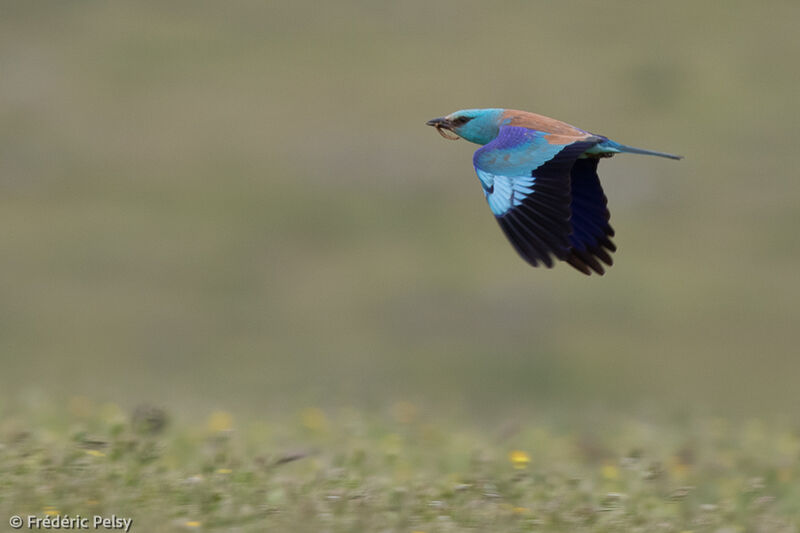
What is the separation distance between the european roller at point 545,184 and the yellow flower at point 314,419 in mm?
1646

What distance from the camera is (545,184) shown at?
18.2 feet

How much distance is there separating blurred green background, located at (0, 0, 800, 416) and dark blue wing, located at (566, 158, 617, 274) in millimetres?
3515

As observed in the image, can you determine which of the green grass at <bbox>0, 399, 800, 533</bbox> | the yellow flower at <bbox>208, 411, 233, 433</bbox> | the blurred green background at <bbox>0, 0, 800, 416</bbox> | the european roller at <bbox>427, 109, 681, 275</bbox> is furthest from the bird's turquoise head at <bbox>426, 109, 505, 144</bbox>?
the blurred green background at <bbox>0, 0, 800, 416</bbox>

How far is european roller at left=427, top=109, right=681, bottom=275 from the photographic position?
5.36m

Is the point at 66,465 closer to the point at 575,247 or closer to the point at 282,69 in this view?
the point at 575,247

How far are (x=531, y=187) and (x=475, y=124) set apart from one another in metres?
1.06

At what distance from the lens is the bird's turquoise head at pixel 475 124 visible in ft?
21.1

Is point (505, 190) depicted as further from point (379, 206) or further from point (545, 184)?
point (379, 206)

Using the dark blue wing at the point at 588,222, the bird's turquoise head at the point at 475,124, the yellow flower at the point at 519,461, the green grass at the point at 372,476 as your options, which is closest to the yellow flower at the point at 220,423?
the green grass at the point at 372,476

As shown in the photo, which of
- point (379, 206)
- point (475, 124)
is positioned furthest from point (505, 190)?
point (379, 206)

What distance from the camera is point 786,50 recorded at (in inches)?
872

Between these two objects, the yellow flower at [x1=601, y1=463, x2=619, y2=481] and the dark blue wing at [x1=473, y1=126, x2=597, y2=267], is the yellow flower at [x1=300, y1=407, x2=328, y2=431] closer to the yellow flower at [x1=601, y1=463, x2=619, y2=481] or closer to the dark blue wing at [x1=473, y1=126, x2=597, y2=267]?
the yellow flower at [x1=601, y1=463, x2=619, y2=481]

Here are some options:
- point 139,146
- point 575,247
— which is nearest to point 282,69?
point 139,146

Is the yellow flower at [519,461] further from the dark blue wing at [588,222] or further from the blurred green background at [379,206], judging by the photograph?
the blurred green background at [379,206]
